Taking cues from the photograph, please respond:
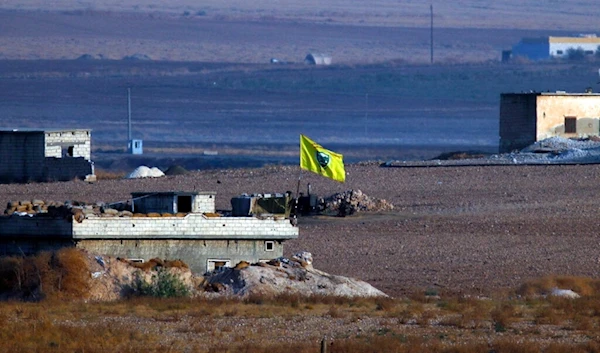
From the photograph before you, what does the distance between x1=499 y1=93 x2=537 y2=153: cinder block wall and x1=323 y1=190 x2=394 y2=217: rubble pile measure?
9949 millimetres

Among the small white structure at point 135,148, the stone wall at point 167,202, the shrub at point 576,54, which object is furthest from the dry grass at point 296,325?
the shrub at point 576,54

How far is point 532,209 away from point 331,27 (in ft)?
402

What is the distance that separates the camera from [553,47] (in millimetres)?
123938

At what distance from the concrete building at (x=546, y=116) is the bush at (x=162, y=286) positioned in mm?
21328

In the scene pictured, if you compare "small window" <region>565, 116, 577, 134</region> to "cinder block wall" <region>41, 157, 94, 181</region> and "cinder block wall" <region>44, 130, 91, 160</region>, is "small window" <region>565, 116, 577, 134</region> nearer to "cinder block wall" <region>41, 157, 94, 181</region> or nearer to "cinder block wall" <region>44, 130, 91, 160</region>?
"cinder block wall" <region>44, 130, 91, 160</region>

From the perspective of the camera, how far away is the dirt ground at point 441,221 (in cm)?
Result: 2441

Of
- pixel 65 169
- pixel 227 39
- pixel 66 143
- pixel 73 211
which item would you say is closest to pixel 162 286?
pixel 73 211

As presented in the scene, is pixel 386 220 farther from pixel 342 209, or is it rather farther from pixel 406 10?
pixel 406 10

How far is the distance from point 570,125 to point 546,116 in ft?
3.84

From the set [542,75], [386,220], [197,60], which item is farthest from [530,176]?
[197,60]

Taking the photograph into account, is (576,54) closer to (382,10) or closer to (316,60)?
(316,60)

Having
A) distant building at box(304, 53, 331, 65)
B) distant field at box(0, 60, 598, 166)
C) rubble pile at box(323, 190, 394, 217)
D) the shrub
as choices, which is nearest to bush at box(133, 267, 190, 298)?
rubble pile at box(323, 190, 394, 217)

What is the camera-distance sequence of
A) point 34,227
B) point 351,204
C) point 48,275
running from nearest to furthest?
point 48,275 < point 34,227 < point 351,204

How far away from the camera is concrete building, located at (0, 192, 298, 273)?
2088cm
